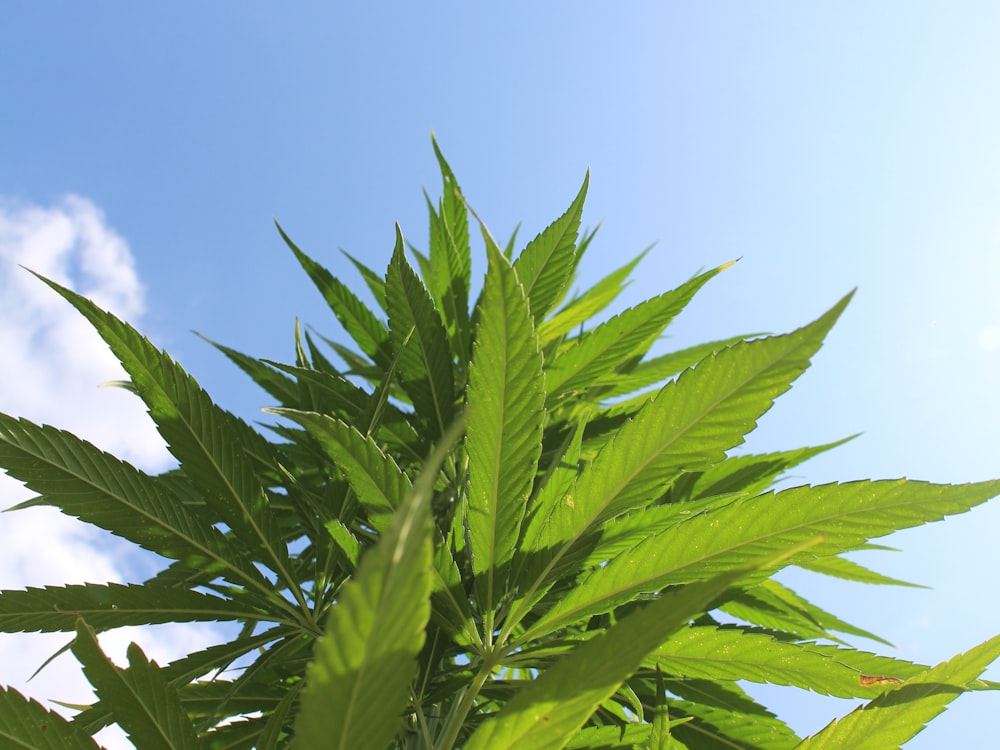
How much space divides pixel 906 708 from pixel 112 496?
1.07m

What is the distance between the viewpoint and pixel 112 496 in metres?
1.00

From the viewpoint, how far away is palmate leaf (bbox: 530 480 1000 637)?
814 mm

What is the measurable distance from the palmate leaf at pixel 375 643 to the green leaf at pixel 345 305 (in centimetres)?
131

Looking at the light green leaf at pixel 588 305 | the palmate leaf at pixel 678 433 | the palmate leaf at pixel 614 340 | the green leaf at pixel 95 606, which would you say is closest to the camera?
the palmate leaf at pixel 678 433

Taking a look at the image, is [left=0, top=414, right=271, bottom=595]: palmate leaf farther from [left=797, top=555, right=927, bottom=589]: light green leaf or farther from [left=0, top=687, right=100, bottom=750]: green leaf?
[left=797, top=555, right=927, bottom=589]: light green leaf

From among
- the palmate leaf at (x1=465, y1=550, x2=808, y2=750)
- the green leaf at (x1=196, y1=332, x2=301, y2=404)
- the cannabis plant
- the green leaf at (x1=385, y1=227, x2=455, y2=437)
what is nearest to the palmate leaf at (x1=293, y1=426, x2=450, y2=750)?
the cannabis plant

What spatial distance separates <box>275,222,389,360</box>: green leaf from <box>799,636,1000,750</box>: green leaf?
1.28m

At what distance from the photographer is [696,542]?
0.82 meters

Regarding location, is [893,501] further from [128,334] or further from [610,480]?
[128,334]

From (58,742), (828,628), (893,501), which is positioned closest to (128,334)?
(58,742)

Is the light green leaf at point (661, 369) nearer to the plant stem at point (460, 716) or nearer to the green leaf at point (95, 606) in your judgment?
the plant stem at point (460, 716)

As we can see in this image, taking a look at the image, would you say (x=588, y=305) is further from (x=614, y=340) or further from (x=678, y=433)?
(x=678, y=433)

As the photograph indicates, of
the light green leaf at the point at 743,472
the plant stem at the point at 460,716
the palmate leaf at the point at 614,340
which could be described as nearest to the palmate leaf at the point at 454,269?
the palmate leaf at the point at 614,340

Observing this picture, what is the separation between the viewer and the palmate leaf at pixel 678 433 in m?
0.75
